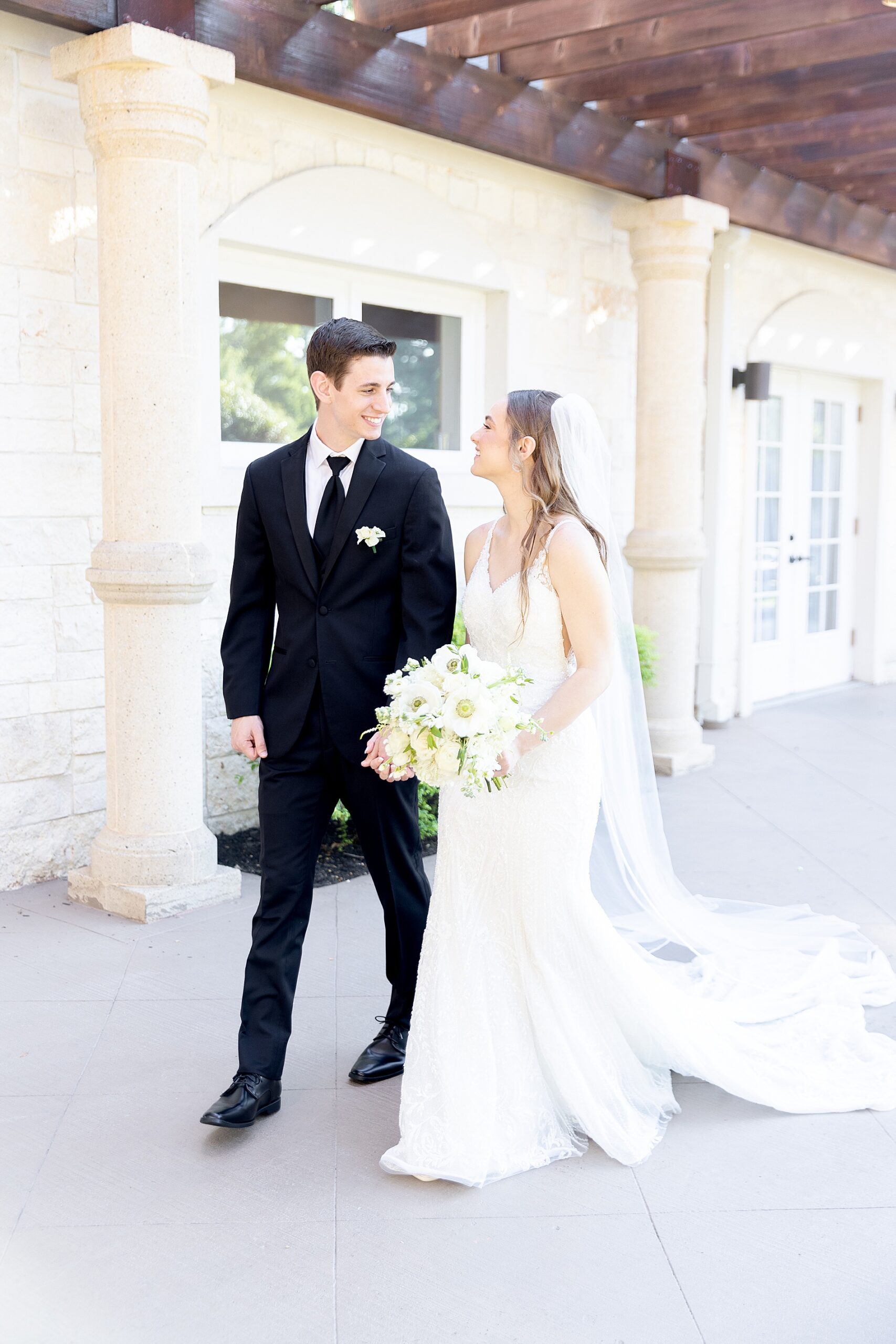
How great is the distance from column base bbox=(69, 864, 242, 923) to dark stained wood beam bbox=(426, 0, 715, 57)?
12.1 feet

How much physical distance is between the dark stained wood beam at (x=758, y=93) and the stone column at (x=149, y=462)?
286 cm

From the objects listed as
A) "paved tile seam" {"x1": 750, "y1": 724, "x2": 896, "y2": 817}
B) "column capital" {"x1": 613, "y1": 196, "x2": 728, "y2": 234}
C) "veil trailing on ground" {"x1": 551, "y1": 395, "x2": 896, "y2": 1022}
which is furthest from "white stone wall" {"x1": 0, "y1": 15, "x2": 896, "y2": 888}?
"paved tile seam" {"x1": 750, "y1": 724, "x2": 896, "y2": 817}

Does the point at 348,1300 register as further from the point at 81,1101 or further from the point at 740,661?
the point at 740,661

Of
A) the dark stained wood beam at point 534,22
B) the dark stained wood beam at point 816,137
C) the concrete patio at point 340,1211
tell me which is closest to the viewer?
the concrete patio at point 340,1211

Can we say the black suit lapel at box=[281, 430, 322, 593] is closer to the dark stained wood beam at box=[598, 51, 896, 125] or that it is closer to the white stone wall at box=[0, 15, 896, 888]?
the white stone wall at box=[0, 15, 896, 888]

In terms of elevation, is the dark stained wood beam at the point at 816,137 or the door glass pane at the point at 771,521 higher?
the dark stained wood beam at the point at 816,137

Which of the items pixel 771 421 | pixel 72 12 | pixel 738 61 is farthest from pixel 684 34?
pixel 771 421

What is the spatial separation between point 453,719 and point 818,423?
28.5 ft

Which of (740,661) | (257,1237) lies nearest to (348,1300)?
(257,1237)

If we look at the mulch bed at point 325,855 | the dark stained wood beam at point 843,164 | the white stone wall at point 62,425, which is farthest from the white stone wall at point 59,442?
the dark stained wood beam at point 843,164

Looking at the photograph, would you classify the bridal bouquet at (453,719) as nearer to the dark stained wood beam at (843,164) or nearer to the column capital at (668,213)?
the column capital at (668,213)

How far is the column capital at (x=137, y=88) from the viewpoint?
462 centimetres

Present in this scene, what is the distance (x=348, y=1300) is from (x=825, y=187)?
8387 mm

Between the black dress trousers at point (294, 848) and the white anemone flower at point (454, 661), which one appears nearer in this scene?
the white anemone flower at point (454, 661)
